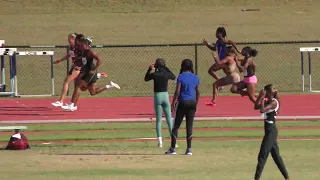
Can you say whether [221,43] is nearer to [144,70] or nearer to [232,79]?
[232,79]

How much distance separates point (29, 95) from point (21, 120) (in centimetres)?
685

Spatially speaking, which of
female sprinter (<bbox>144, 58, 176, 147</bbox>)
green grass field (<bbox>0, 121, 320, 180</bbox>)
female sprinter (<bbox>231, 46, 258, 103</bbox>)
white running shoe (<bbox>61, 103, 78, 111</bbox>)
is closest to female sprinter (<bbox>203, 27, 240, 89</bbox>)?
female sprinter (<bbox>231, 46, 258, 103</bbox>)

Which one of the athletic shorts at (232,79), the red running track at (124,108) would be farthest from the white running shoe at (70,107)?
the athletic shorts at (232,79)

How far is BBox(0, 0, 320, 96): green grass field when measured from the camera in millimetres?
39188

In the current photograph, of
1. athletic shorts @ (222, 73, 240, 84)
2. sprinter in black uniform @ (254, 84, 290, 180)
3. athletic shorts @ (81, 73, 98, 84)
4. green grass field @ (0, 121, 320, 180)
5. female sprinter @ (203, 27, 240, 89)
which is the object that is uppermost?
female sprinter @ (203, 27, 240, 89)

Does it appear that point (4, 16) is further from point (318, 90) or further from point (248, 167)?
point (248, 167)

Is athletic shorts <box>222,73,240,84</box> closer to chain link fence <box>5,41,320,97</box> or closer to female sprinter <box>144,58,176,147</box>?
female sprinter <box>144,58,176,147</box>

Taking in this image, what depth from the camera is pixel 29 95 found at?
3422 cm

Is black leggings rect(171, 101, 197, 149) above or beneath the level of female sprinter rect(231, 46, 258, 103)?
beneath

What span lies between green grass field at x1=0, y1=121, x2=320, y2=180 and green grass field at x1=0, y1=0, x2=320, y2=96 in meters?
8.98

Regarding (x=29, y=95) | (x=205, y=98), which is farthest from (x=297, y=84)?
(x=29, y=95)

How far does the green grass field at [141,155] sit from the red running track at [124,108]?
1.69 metres

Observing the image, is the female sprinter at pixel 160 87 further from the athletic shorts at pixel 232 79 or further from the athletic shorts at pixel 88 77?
the athletic shorts at pixel 232 79

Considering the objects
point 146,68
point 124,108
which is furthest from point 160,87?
point 146,68
